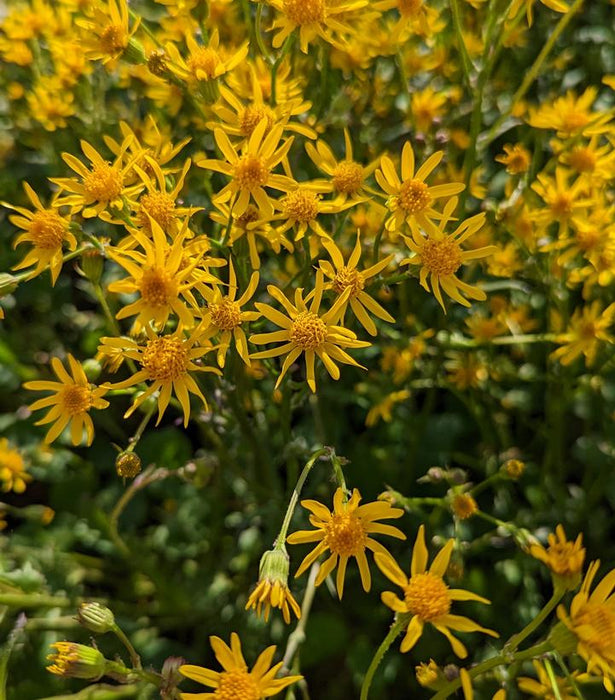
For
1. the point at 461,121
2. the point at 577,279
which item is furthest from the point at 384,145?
the point at 577,279

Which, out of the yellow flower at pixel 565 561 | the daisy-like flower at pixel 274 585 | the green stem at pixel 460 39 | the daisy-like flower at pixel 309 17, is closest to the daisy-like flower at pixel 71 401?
the daisy-like flower at pixel 274 585

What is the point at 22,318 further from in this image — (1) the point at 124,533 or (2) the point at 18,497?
(1) the point at 124,533

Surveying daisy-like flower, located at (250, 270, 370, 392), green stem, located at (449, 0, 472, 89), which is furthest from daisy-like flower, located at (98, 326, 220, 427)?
green stem, located at (449, 0, 472, 89)

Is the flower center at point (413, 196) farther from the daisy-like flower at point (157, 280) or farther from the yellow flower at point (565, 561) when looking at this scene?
the yellow flower at point (565, 561)

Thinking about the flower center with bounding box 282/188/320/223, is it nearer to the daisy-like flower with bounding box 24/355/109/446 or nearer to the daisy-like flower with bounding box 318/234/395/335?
the daisy-like flower with bounding box 318/234/395/335

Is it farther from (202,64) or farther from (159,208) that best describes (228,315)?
(202,64)

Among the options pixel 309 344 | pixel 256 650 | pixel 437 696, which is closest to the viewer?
pixel 437 696
